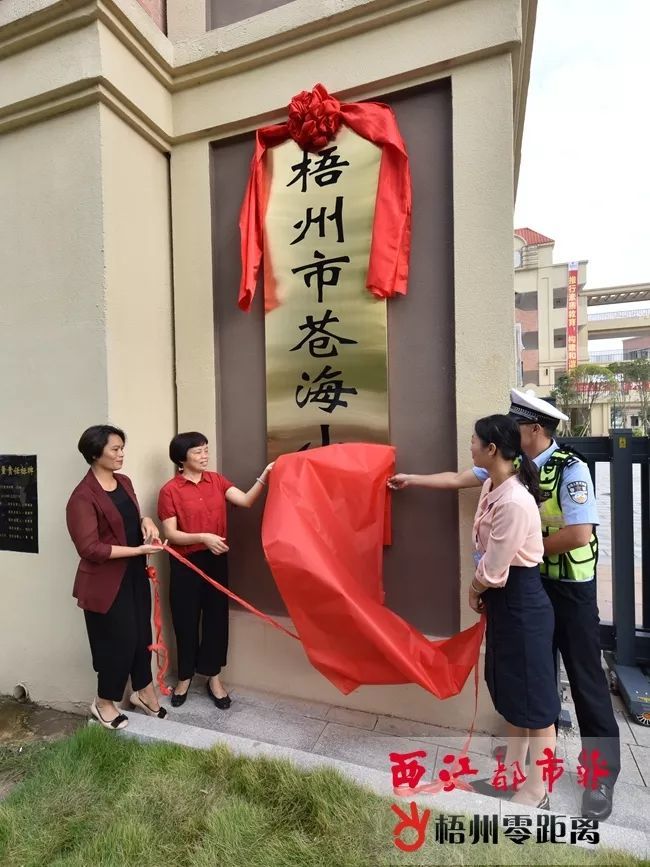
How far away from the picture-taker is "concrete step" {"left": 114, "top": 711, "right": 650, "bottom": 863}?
199 cm

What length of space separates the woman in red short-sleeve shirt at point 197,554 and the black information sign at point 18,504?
1.03 m

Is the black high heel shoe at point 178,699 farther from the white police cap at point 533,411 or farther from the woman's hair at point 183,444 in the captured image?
the white police cap at point 533,411

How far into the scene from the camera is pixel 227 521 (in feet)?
11.8

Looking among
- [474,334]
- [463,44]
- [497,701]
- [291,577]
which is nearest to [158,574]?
[291,577]

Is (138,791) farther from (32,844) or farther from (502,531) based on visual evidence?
(502,531)

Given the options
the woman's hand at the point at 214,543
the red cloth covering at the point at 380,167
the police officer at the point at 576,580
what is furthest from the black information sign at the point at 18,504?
the police officer at the point at 576,580

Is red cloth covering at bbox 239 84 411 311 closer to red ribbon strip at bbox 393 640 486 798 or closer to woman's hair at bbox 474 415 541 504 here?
woman's hair at bbox 474 415 541 504

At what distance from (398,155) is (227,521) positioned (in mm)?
2726

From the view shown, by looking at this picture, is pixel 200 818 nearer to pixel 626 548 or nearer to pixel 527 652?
pixel 527 652

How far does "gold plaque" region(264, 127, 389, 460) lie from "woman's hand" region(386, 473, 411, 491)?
0.91 ft

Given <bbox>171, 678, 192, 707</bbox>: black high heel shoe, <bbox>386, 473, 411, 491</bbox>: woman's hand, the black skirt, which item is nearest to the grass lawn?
the black skirt

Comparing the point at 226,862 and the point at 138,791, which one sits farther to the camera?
the point at 138,791

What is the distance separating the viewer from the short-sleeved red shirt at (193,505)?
3.13 meters

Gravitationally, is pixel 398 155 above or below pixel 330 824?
above
